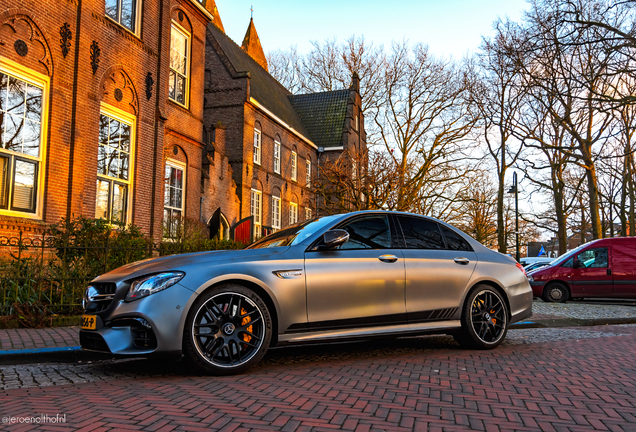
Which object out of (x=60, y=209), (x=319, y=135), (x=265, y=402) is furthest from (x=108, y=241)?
(x=319, y=135)

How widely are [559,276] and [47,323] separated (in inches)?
530

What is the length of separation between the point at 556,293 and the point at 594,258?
146 centimetres

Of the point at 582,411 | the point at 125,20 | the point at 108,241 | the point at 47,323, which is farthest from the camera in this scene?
the point at 125,20

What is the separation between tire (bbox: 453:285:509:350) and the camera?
20.2ft

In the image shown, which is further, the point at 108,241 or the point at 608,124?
the point at 608,124

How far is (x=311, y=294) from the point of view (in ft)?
16.6

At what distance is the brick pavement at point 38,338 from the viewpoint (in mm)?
5775

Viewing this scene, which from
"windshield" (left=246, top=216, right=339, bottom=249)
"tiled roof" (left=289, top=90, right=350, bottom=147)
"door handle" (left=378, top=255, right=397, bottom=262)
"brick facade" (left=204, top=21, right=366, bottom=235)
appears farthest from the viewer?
"tiled roof" (left=289, top=90, right=350, bottom=147)

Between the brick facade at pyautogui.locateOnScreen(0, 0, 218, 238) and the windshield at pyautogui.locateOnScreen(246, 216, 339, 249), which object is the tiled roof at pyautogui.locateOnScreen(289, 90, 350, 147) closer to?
the brick facade at pyautogui.locateOnScreen(0, 0, 218, 238)

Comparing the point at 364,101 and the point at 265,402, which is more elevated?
the point at 364,101

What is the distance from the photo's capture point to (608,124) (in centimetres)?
2277

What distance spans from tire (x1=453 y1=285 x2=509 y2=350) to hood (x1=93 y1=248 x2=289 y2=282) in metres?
2.52

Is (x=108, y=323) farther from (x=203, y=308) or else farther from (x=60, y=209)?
(x=60, y=209)

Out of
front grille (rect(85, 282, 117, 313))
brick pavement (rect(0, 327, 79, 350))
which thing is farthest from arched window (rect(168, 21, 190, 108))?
front grille (rect(85, 282, 117, 313))
